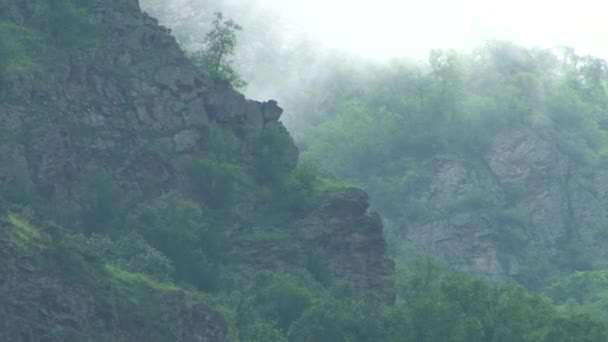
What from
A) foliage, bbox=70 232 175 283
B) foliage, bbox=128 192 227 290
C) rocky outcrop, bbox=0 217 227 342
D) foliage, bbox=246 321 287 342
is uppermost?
foliage, bbox=128 192 227 290

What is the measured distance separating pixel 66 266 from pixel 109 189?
26479 mm

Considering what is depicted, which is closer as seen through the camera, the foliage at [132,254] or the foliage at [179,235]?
the foliage at [132,254]

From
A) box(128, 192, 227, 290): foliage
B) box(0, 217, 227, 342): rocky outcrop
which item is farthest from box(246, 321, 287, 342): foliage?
box(128, 192, 227, 290): foliage

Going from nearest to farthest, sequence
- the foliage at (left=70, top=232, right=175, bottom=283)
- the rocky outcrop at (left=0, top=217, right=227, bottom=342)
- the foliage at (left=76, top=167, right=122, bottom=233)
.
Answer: the rocky outcrop at (left=0, top=217, right=227, bottom=342) < the foliage at (left=70, top=232, right=175, bottom=283) < the foliage at (left=76, top=167, right=122, bottom=233)

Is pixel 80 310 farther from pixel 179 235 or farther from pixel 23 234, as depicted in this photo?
pixel 179 235

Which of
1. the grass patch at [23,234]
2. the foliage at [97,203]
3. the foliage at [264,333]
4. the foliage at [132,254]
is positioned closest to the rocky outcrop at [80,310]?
the grass patch at [23,234]

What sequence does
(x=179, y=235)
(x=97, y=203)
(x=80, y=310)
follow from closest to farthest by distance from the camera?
(x=80, y=310) → (x=97, y=203) → (x=179, y=235)

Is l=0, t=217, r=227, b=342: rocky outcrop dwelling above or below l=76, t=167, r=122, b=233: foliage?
below

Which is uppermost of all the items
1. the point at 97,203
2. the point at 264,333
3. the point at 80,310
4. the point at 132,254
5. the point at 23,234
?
the point at 97,203

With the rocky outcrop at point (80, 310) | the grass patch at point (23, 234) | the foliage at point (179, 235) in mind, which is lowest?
the rocky outcrop at point (80, 310)

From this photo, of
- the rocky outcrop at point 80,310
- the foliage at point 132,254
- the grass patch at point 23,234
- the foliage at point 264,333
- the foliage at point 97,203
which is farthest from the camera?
the foliage at point 97,203

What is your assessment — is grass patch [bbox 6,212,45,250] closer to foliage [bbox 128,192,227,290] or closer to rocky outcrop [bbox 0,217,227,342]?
rocky outcrop [bbox 0,217,227,342]

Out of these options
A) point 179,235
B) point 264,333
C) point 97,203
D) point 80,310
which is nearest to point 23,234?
point 80,310

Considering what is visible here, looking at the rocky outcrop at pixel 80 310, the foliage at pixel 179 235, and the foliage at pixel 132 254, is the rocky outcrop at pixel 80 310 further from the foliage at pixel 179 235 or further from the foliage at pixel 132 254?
the foliage at pixel 179 235
